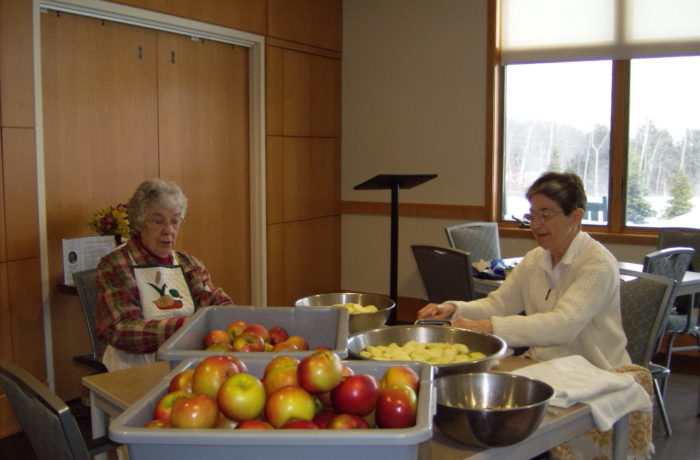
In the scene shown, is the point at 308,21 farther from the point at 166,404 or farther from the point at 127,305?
the point at 166,404

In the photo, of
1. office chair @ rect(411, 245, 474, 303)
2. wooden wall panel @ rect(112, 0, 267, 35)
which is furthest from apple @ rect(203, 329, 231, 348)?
wooden wall panel @ rect(112, 0, 267, 35)

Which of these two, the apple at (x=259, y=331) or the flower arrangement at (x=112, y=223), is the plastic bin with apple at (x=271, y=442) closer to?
the apple at (x=259, y=331)

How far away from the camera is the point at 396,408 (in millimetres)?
1360

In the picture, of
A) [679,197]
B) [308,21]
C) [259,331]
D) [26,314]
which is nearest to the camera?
[259,331]

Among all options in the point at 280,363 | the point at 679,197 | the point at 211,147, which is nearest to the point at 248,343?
the point at 280,363

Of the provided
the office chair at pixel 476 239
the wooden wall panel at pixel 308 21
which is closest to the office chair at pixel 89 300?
the office chair at pixel 476 239

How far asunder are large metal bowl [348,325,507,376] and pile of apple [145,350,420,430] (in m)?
0.51

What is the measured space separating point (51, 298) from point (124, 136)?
3.54 ft

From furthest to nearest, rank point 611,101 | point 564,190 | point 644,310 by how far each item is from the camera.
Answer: point 611,101 < point 644,310 < point 564,190

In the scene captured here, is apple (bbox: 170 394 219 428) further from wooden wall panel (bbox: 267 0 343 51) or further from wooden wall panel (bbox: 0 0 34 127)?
wooden wall panel (bbox: 267 0 343 51)

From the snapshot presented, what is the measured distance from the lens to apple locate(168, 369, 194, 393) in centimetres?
151

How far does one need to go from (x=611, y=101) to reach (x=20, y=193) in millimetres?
4091

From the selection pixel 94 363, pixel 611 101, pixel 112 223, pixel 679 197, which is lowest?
pixel 94 363

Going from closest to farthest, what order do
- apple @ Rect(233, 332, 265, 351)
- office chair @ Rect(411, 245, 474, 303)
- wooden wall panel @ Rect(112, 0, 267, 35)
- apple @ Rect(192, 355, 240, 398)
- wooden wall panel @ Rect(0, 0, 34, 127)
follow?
apple @ Rect(192, 355, 240, 398)
apple @ Rect(233, 332, 265, 351)
wooden wall panel @ Rect(0, 0, 34, 127)
office chair @ Rect(411, 245, 474, 303)
wooden wall panel @ Rect(112, 0, 267, 35)
